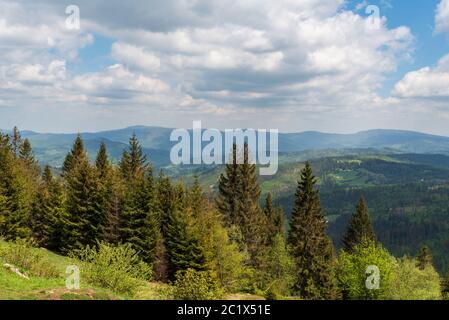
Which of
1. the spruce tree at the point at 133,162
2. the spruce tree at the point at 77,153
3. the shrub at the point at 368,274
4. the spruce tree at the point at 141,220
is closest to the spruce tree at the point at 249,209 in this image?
the spruce tree at the point at 141,220

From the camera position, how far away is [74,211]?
5494 centimetres

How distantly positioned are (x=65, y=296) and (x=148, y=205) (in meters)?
A: 32.3

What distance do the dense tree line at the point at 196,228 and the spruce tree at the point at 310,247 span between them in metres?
0.14

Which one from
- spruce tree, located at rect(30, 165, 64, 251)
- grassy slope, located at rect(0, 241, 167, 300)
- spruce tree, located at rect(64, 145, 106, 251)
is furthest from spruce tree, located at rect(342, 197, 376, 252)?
grassy slope, located at rect(0, 241, 167, 300)

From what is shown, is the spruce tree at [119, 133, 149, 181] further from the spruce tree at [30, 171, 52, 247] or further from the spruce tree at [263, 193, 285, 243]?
the spruce tree at [263, 193, 285, 243]

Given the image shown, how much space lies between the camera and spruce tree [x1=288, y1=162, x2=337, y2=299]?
53500 mm

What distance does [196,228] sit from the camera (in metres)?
50.4

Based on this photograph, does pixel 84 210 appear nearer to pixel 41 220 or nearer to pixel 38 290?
pixel 41 220

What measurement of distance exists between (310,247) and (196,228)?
16503mm

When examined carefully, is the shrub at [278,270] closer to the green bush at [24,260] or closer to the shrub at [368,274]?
the shrub at [368,274]

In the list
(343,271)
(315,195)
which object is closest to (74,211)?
(315,195)

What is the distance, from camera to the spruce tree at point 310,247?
5350cm

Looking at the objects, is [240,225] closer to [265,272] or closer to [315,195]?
[265,272]

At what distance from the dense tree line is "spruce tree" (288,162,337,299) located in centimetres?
14
